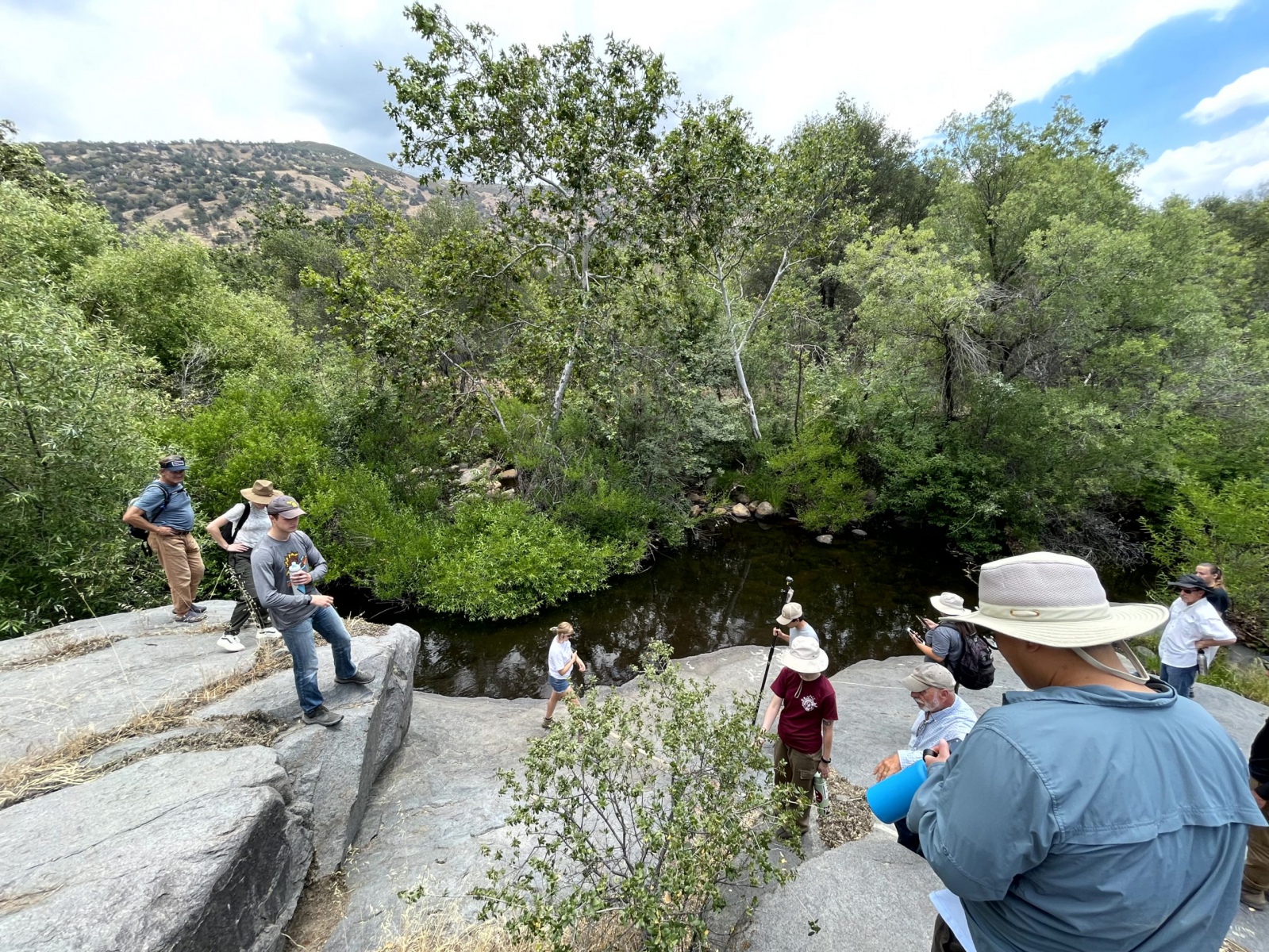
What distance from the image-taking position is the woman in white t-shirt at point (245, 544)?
229 inches

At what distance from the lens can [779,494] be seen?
53.1 feet

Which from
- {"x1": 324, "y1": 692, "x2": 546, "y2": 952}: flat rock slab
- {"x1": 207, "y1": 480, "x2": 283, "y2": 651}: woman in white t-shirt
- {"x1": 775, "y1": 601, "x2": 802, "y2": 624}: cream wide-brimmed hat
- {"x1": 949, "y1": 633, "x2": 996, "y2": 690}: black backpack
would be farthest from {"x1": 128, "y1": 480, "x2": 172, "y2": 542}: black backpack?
{"x1": 949, "y1": 633, "x2": 996, "y2": 690}: black backpack

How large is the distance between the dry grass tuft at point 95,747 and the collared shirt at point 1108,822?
17.6 ft

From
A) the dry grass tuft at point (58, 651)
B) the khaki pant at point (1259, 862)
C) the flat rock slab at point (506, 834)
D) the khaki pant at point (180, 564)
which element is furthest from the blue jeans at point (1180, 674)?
the dry grass tuft at point (58, 651)

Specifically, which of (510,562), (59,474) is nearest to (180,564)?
(59,474)

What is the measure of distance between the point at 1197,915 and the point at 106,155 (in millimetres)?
133562

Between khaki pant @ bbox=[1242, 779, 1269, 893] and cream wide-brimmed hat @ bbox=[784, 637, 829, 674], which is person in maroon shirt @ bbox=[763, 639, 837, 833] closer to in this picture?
cream wide-brimmed hat @ bbox=[784, 637, 829, 674]

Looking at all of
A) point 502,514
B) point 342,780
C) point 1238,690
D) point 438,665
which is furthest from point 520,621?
point 1238,690

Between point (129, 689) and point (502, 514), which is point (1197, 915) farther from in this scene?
point (502, 514)

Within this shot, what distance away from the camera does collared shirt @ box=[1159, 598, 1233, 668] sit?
523 cm

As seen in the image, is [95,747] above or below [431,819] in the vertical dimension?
above

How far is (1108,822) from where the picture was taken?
133cm

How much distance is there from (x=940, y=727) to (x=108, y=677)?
770cm

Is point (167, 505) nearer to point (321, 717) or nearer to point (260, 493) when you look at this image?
point (260, 493)
